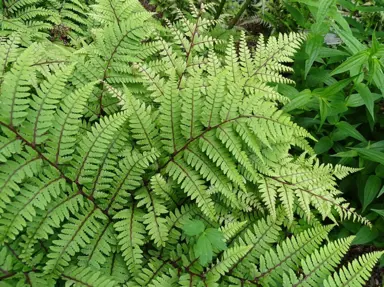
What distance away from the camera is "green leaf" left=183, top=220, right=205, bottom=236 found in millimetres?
2642

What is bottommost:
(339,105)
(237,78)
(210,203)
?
(210,203)

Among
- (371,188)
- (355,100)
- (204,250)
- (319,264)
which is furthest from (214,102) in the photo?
(371,188)

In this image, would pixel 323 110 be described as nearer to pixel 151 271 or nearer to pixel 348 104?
pixel 348 104

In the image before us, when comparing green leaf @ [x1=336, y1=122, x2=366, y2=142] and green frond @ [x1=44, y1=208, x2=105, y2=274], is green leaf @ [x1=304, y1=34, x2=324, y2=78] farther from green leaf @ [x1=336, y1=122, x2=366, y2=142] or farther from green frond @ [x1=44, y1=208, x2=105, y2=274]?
green frond @ [x1=44, y1=208, x2=105, y2=274]

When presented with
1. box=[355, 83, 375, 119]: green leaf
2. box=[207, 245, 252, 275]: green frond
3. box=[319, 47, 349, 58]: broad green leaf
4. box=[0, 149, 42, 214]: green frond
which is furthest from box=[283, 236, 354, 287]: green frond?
box=[0, 149, 42, 214]: green frond

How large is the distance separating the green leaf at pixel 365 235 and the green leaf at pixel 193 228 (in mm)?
1492

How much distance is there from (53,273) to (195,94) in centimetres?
144

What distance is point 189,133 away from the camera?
2818 mm

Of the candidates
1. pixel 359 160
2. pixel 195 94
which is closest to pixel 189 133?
pixel 195 94

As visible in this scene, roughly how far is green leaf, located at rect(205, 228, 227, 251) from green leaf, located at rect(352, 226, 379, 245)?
4.50ft

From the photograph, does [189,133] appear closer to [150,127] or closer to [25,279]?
[150,127]

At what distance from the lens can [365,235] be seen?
3.43 metres

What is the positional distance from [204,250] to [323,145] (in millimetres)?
1664

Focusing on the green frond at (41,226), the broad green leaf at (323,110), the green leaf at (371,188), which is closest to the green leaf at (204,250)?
the green frond at (41,226)
